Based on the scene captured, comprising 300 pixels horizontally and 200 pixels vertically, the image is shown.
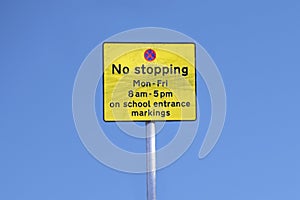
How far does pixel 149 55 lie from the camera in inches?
41.3

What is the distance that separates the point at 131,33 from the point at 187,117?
24cm

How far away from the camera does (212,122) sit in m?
1.06

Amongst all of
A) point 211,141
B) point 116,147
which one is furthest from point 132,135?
point 211,141

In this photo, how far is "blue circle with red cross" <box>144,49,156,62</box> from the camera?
1048 millimetres

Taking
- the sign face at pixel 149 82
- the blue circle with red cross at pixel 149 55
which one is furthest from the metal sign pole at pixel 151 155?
the blue circle with red cross at pixel 149 55

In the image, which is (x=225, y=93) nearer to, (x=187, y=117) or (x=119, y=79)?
(x=187, y=117)

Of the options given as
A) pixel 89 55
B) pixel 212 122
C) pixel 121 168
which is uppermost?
pixel 89 55

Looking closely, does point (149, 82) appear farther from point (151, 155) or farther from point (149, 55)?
point (151, 155)

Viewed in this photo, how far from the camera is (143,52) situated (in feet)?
3.43

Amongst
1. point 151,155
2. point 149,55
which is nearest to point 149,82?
point 149,55

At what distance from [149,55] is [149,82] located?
64 mm

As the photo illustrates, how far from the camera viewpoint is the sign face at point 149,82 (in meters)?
1.03

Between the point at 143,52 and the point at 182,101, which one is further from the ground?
the point at 143,52

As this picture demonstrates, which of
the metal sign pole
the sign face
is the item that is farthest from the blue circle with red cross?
the metal sign pole
